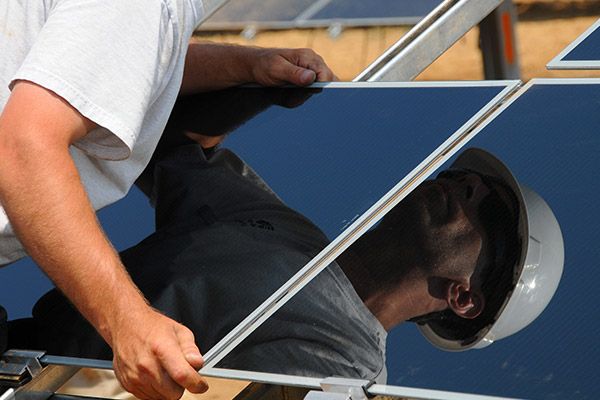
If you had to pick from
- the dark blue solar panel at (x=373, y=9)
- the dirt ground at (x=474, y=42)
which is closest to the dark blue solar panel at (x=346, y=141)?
the dark blue solar panel at (x=373, y=9)

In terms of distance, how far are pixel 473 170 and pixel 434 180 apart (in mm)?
55

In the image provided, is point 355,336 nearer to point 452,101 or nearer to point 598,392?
point 598,392

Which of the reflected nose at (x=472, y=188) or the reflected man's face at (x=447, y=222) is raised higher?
the reflected nose at (x=472, y=188)

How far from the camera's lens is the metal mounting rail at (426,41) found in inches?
98.6

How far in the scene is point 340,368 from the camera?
1538 millimetres

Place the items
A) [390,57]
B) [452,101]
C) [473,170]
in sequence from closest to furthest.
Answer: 1. [473,170]
2. [452,101]
3. [390,57]

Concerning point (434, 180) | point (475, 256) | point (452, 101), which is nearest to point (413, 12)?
point (452, 101)

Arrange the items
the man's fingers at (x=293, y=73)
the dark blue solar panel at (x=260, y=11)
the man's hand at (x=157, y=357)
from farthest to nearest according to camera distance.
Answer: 1. the dark blue solar panel at (x=260, y=11)
2. the man's fingers at (x=293, y=73)
3. the man's hand at (x=157, y=357)

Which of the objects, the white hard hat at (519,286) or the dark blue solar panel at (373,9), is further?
the dark blue solar panel at (373,9)

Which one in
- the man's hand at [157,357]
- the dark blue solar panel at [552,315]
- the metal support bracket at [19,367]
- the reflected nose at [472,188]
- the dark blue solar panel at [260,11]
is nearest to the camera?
the dark blue solar panel at [552,315]

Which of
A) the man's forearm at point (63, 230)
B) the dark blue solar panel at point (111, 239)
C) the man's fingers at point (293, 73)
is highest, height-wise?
the man's forearm at point (63, 230)

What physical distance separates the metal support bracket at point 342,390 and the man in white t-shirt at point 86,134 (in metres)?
0.15

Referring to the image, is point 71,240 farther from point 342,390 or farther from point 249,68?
point 249,68

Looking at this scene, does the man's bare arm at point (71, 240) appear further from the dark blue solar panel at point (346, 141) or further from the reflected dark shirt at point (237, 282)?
the dark blue solar panel at point (346, 141)
